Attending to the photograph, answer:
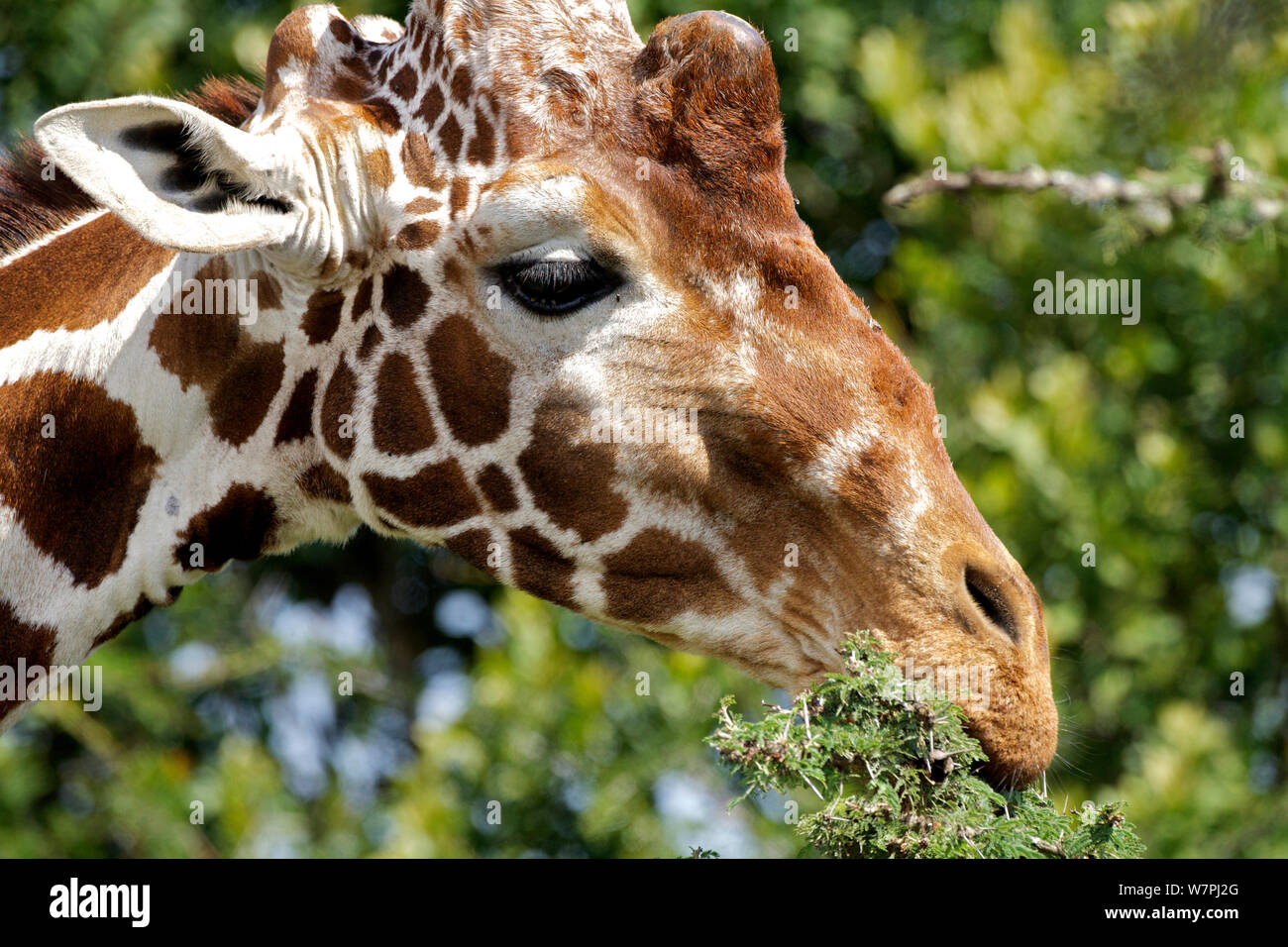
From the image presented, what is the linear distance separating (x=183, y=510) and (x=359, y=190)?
41.3 inches

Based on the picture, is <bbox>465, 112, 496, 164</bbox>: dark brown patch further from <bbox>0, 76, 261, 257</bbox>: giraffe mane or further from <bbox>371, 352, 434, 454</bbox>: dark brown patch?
<bbox>0, 76, 261, 257</bbox>: giraffe mane

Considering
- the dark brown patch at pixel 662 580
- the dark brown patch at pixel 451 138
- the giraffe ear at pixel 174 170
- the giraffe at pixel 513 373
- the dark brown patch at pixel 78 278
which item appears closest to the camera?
the giraffe ear at pixel 174 170

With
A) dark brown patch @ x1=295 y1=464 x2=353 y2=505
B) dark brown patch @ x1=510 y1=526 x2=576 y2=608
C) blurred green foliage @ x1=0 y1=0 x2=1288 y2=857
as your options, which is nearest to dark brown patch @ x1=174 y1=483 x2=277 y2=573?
dark brown patch @ x1=295 y1=464 x2=353 y2=505

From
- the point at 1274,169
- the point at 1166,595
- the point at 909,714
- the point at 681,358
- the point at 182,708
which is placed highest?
the point at 681,358

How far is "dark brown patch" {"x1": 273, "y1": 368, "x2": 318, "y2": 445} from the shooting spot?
4.01 meters

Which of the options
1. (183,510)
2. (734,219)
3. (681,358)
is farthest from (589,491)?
(183,510)

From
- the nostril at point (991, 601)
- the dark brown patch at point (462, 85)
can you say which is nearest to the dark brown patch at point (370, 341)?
the dark brown patch at point (462, 85)

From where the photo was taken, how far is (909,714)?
134 inches

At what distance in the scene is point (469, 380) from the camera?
392 cm

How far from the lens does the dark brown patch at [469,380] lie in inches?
154

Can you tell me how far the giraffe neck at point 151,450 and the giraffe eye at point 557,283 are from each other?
0.60 meters

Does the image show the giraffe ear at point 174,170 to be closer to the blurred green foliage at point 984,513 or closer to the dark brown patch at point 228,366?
the dark brown patch at point 228,366

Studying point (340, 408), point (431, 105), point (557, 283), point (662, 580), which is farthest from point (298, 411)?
point (662, 580)

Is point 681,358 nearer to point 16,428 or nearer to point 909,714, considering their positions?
point 909,714
